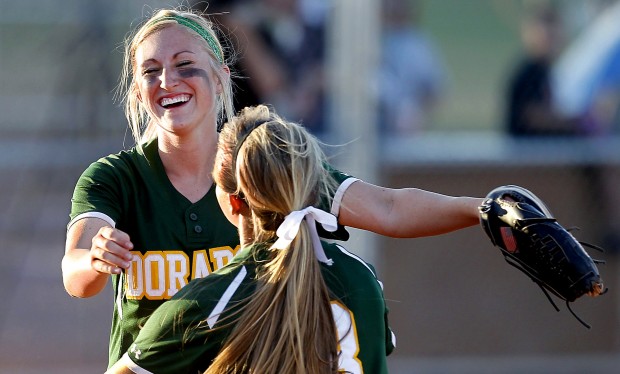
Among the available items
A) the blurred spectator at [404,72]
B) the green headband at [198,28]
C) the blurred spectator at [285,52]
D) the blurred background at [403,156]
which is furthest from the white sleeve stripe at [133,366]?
the blurred spectator at [404,72]

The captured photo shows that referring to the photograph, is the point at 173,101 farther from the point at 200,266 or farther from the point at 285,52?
the point at 285,52

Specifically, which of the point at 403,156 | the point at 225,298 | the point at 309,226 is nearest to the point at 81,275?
the point at 225,298

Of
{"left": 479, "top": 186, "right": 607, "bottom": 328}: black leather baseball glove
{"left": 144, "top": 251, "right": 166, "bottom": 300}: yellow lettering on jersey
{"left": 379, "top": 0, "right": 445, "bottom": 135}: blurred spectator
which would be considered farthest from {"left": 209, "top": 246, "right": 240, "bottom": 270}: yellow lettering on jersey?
{"left": 379, "top": 0, "right": 445, "bottom": 135}: blurred spectator

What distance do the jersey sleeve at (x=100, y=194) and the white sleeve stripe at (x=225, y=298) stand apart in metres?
0.60

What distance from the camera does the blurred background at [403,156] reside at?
21.6ft

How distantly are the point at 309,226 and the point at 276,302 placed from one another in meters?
0.19

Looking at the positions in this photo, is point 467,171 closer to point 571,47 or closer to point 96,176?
point 571,47

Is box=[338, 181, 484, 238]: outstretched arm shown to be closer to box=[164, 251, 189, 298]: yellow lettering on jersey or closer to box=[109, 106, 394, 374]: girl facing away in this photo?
box=[109, 106, 394, 374]: girl facing away

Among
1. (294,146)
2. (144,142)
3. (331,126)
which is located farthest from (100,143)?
(294,146)

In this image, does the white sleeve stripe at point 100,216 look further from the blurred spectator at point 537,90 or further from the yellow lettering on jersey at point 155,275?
the blurred spectator at point 537,90

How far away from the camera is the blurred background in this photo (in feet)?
21.6

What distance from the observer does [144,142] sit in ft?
10.2

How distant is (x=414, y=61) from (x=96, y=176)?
485 cm

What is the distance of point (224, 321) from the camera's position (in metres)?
2.34
